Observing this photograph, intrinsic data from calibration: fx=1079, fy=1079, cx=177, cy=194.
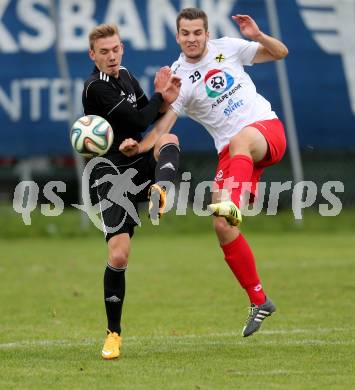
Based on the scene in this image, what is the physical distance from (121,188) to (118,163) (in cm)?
24

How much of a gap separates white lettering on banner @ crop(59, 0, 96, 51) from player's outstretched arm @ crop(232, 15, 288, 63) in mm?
8084

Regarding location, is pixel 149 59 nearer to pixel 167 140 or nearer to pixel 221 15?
pixel 221 15

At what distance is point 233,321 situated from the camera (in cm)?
895

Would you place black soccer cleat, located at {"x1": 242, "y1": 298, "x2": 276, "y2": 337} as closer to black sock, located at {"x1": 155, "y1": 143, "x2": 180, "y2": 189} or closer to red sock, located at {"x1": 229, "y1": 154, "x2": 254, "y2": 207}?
red sock, located at {"x1": 229, "y1": 154, "x2": 254, "y2": 207}

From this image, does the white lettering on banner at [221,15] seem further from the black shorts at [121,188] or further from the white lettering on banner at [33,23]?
the black shorts at [121,188]

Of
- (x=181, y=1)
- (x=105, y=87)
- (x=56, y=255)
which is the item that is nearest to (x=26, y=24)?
(x=181, y=1)

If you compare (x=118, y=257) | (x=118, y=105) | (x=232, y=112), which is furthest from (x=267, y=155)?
(x=118, y=257)

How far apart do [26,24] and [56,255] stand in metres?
3.60

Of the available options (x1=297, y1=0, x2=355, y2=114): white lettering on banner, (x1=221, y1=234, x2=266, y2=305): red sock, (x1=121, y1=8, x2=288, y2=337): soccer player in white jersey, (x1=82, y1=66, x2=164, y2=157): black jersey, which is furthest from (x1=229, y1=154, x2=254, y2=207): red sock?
(x1=297, y1=0, x2=355, y2=114): white lettering on banner

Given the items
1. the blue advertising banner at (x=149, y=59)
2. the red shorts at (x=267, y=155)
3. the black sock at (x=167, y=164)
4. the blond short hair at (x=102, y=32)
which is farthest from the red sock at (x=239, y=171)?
the blue advertising banner at (x=149, y=59)

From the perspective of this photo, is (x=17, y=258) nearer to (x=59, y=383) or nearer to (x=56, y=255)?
(x=56, y=255)

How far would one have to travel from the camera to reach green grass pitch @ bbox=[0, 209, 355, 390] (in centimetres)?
639

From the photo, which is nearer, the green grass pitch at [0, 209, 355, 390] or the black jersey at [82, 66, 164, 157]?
the green grass pitch at [0, 209, 355, 390]

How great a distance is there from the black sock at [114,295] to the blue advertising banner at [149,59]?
8.95m
